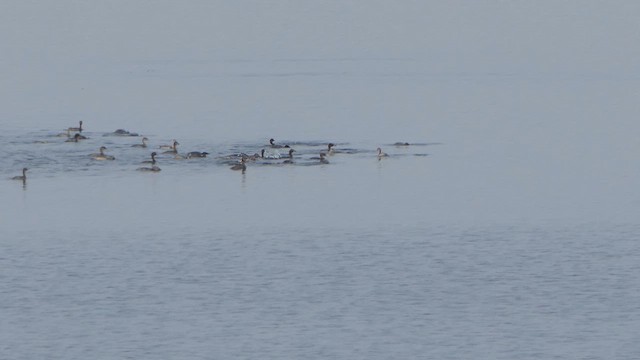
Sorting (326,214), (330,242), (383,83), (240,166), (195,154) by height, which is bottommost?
(330,242)

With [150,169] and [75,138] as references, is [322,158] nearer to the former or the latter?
[150,169]

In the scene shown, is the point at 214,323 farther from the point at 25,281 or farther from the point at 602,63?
the point at 602,63

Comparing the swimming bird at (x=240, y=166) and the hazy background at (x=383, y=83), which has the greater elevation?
the hazy background at (x=383, y=83)

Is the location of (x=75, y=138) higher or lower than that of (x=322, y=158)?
higher

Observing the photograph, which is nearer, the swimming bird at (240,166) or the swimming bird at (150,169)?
the swimming bird at (150,169)

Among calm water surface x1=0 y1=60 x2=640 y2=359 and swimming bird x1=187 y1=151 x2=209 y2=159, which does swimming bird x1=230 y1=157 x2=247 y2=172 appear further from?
swimming bird x1=187 y1=151 x2=209 y2=159

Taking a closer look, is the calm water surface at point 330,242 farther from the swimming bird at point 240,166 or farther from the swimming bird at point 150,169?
the swimming bird at point 150,169

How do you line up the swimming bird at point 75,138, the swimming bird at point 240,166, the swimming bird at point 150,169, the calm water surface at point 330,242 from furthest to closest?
the swimming bird at point 75,138 < the swimming bird at point 240,166 < the swimming bird at point 150,169 < the calm water surface at point 330,242

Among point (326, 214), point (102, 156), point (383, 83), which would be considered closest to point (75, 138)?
point (102, 156)

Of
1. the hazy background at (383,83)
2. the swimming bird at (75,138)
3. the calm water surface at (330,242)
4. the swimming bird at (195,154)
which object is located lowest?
the calm water surface at (330,242)

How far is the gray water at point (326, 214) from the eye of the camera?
3516 cm

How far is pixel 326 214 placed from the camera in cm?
5062

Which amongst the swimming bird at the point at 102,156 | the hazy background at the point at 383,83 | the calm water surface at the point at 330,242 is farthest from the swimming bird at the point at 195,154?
the hazy background at the point at 383,83

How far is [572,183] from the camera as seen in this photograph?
186 ft
